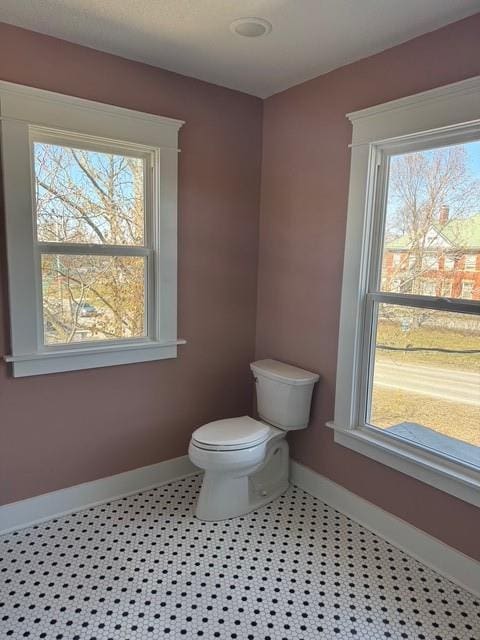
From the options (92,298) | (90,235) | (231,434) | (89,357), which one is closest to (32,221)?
(90,235)

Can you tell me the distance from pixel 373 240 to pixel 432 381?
0.76 m

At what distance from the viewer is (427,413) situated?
210cm

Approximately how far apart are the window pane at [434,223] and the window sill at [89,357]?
1.30 m

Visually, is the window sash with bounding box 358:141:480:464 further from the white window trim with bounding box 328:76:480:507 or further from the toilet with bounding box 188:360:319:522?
the toilet with bounding box 188:360:319:522

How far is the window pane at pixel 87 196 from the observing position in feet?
7.06

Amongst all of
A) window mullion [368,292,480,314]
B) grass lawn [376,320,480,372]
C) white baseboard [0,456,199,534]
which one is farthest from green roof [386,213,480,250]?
white baseboard [0,456,199,534]

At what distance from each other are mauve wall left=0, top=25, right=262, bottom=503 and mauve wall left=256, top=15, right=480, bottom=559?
161mm

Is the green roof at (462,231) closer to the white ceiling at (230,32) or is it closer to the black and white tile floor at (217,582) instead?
the white ceiling at (230,32)

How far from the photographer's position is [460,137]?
6.13 ft

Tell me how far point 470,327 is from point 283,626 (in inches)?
56.7

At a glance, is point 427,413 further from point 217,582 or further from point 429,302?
point 217,582

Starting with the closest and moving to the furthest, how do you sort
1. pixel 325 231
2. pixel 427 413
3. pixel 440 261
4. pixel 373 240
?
pixel 440 261, pixel 427 413, pixel 373 240, pixel 325 231

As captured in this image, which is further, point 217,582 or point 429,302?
point 429,302

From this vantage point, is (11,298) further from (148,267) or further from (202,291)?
(202,291)
